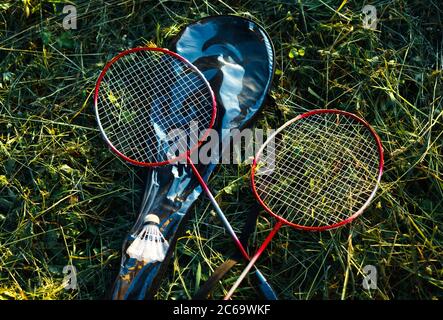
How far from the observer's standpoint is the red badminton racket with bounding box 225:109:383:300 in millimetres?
2412

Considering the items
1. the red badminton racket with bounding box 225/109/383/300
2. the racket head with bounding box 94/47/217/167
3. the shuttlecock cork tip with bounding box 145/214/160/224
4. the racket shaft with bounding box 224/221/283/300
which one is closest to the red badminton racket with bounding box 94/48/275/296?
the racket head with bounding box 94/47/217/167

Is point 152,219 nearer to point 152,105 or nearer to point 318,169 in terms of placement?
point 152,105

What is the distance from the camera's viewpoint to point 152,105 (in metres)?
2.61

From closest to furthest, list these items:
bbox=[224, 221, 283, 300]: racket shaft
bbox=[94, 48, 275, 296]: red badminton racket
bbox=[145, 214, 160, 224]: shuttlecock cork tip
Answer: bbox=[224, 221, 283, 300]: racket shaft → bbox=[145, 214, 160, 224]: shuttlecock cork tip → bbox=[94, 48, 275, 296]: red badminton racket

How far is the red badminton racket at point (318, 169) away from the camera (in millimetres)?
2412

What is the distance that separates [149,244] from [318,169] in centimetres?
81

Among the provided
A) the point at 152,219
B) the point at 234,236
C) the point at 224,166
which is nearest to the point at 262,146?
the point at 224,166

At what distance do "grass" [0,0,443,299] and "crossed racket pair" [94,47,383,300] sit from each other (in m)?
0.09

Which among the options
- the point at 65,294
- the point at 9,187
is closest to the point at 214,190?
the point at 65,294

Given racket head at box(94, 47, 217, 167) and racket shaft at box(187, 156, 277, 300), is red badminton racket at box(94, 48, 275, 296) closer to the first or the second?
racket head at box(94, 47, 217, 167)

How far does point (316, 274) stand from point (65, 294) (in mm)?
1080

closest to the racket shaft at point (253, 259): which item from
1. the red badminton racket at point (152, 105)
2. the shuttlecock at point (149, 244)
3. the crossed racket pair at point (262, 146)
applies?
the crossed racket pair at point (262, 146)

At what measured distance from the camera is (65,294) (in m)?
2.40
